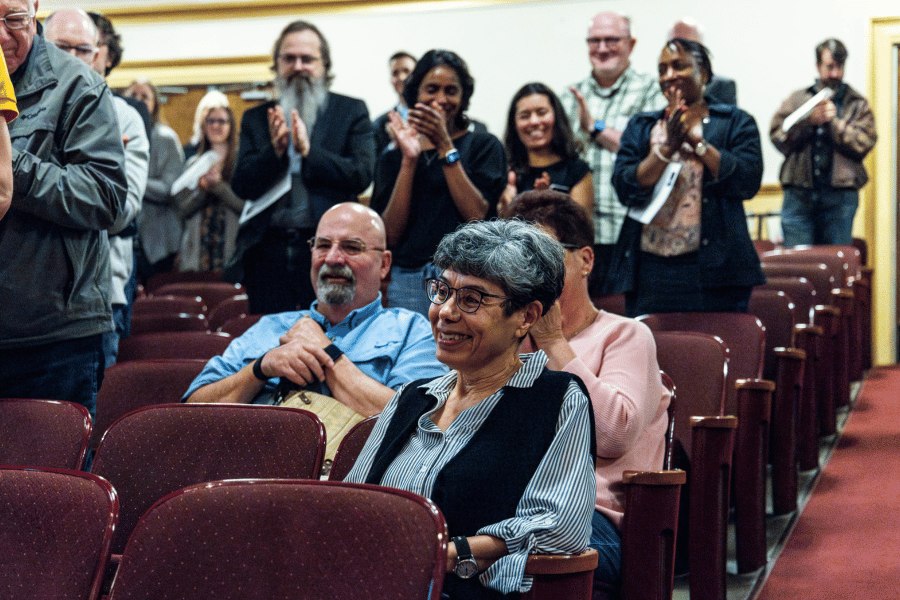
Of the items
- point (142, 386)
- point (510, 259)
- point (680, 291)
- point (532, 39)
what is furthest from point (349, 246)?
point (532, 39)

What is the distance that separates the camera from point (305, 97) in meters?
3.32

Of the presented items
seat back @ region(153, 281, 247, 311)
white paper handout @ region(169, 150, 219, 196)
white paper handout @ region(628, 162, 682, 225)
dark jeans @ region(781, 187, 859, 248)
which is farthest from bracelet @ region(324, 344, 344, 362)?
dark jeans @ region(781, 187, 859, 248)

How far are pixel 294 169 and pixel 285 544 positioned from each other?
2.09 meters

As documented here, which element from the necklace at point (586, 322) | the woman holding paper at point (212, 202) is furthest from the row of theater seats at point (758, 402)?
the woman holding paper at point (212, 202)

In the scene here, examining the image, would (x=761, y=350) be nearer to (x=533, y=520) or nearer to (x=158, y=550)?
(x=533, y=520)

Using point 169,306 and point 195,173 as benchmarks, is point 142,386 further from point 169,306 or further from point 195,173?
point 195,173

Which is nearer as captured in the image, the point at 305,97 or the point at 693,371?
the point at 693,371

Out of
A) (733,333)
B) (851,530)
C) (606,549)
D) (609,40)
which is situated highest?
(609,40)

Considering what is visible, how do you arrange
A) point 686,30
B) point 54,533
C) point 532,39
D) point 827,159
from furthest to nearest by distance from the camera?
point 532,39 < point 827,159 < point 686,30 < point 54,533

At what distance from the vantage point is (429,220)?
303cm

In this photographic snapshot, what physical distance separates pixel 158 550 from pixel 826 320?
2.79 metres

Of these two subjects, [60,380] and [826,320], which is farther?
→ [826,320]

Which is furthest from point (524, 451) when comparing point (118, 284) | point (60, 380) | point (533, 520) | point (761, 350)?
point (118, 284)

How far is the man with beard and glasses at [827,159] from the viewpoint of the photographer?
5156 millimetres
